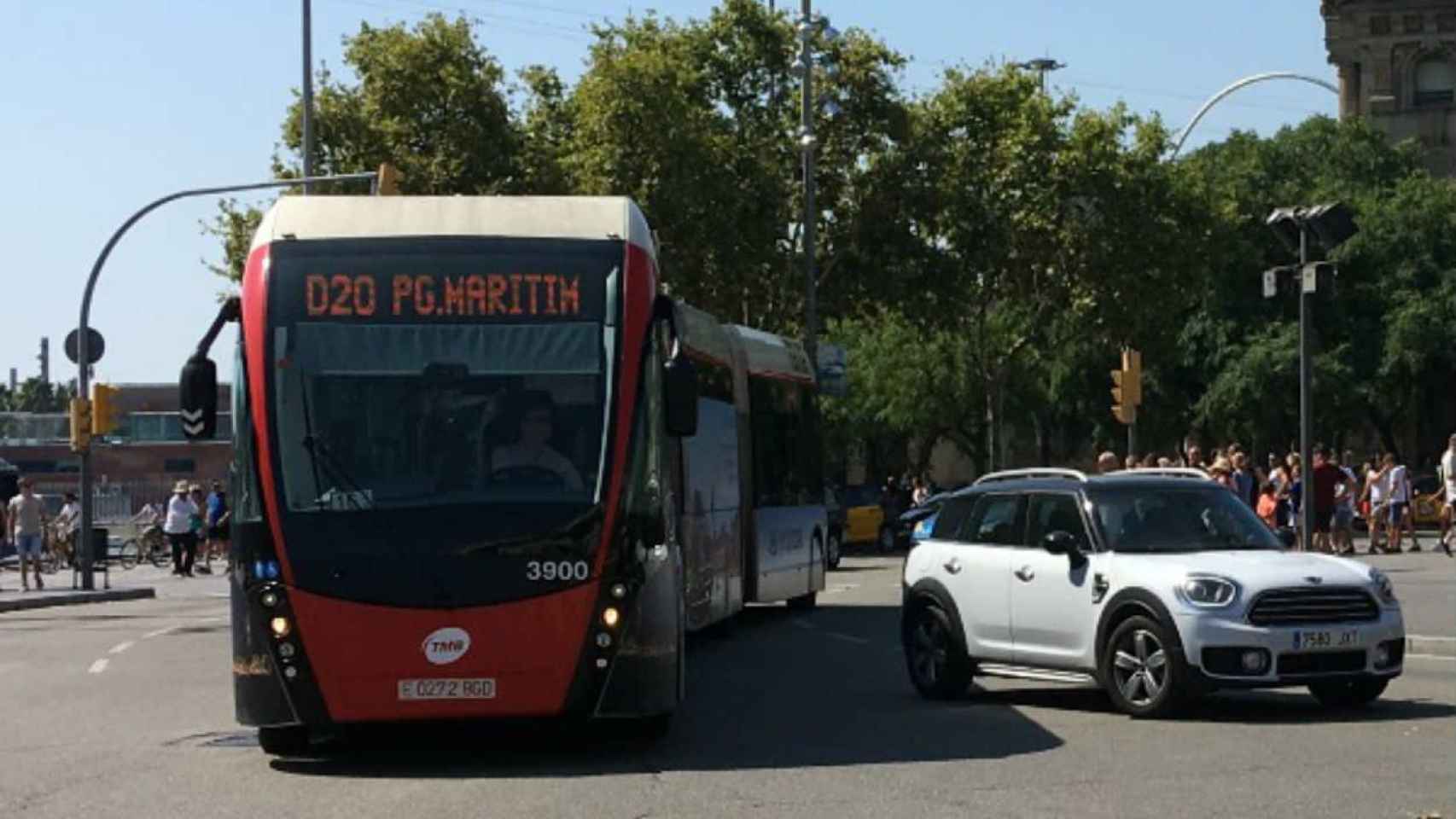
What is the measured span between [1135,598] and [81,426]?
2771cm

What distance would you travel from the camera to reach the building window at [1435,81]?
9075 cm

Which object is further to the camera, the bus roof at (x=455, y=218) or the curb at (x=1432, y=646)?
the curb at (x=1432, y=646)

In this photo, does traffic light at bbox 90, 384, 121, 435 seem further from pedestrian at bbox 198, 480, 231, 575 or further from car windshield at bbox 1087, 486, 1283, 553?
car windshield at bbox 1087, 486, 1283, 553

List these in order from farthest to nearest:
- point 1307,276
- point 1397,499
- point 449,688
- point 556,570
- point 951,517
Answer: point 1397,499
point 1307,276
point 951,517
point 556,570
point 449,688

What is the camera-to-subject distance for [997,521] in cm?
1744

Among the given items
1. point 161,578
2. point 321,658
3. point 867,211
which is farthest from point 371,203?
point 867,211

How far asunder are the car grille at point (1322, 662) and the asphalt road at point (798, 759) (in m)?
0.32

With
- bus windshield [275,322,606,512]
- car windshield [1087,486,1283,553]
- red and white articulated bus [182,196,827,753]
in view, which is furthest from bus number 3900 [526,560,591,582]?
car windshield [1087,486,1283,553]

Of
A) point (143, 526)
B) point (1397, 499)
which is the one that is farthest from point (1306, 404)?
point (143, 526)

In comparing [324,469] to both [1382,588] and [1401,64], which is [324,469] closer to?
[1382,588]

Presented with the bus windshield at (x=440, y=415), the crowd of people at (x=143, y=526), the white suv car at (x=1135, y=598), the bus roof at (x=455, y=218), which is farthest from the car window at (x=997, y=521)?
the crowd of people at (x=143, y=526)

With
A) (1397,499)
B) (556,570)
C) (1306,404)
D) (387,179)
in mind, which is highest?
(387,179)

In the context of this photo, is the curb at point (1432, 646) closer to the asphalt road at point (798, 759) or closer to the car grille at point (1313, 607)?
the asphalt road at point (798, 759)

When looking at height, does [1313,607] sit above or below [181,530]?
below
